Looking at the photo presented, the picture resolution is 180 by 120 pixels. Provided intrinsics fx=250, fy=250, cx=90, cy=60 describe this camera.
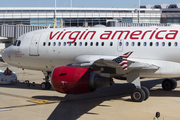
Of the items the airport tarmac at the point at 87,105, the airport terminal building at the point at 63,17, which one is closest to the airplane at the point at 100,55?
the airport tarmac at the point at 87,105

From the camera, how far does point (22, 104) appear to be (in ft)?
49.6

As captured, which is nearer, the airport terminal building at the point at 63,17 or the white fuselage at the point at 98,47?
the white fuselage at the point at 98,47

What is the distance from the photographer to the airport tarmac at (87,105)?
12688 millimetres

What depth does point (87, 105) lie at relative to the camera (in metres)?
15.0

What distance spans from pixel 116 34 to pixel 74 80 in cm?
494

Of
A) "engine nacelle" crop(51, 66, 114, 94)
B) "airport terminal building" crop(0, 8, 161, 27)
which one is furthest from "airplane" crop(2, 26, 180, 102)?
"airport terminal building" crop(0, 8, 161, 27)

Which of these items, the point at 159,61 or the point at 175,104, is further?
the point at 159,61

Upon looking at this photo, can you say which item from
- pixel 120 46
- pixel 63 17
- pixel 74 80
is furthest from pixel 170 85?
pixel 63 17

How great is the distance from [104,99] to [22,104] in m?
Answer: 5.20

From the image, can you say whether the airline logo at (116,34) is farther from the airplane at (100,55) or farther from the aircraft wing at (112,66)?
the aircraft wing at (112,66)

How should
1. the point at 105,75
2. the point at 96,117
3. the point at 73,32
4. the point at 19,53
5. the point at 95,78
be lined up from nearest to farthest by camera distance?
the point at 96,117 → the point at 95,78 → the point at 105,75 → the point at 73,32 → the point at 19,53

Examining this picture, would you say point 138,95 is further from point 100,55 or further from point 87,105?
point 100,55

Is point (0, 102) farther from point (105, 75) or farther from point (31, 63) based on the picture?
point (105, 75)

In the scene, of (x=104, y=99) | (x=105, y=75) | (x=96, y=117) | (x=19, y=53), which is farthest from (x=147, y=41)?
(x=19, y=53)
